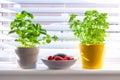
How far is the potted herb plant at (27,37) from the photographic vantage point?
1.59 m

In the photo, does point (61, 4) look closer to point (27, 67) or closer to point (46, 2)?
point (46, 2)

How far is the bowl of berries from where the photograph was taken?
1.59m

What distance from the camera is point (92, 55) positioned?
5.33ft

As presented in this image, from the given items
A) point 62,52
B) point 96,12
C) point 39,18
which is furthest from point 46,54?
point 96,12

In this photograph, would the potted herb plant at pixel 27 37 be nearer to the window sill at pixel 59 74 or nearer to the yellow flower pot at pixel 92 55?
the window sill at pixel 59 74

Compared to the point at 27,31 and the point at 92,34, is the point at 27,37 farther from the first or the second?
the point at 92,34

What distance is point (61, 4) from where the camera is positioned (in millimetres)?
1758

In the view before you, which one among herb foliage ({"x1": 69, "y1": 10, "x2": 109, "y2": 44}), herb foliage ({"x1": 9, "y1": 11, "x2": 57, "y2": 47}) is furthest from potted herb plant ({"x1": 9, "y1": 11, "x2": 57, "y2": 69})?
herb foliage ({"x1": 69, "y1": 10, "x2": 109, "y2": 44})

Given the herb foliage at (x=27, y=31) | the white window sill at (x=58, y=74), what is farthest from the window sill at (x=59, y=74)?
the herb foliage at (x=27, y=31)

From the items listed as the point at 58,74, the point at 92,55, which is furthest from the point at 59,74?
Result: the point at 92,55

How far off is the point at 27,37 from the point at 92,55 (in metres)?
0.36

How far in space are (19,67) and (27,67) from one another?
A: 0.07 meters

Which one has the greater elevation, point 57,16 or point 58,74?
point 57,16

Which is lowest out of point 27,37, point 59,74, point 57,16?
point 59,74
